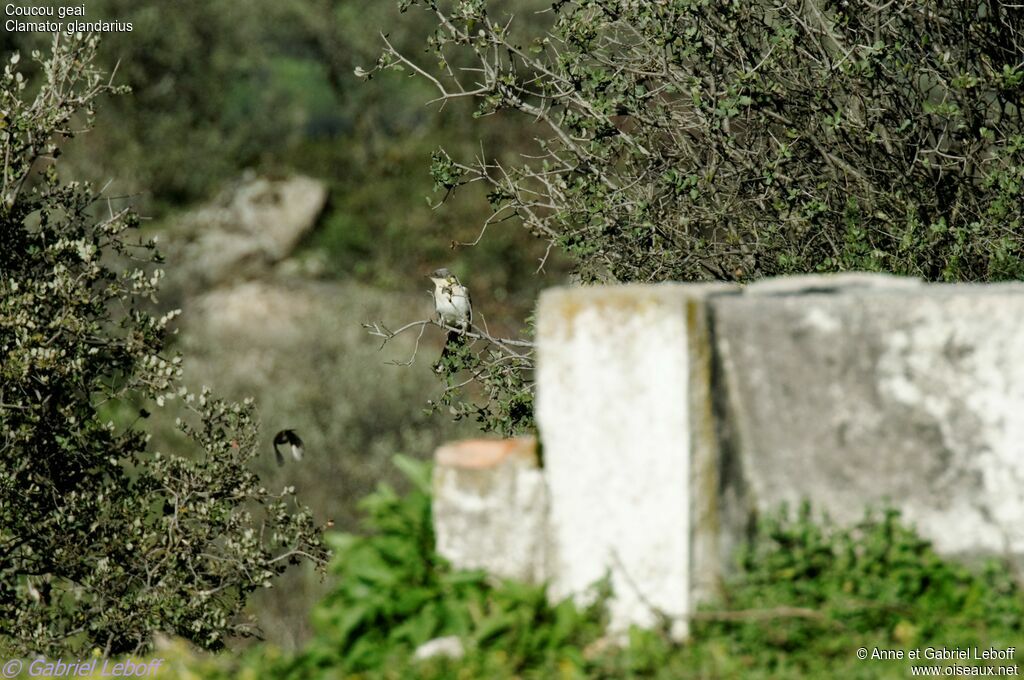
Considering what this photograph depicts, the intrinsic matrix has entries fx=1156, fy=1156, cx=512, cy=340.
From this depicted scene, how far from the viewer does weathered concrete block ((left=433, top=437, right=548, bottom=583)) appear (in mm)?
4332

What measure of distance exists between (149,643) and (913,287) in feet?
16.4

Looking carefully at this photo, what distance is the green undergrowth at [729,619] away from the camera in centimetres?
394

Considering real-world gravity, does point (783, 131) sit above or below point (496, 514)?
above

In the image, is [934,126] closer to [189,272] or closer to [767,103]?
[767,103]

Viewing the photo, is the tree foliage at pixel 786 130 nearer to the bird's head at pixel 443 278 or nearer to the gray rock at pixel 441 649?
the bird's head at pixel 443 278

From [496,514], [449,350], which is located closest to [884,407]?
[496,514]

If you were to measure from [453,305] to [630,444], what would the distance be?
424cm

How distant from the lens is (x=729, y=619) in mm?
4027

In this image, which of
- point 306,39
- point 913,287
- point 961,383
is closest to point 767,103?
point 913,287

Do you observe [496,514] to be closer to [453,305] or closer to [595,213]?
[595,213]

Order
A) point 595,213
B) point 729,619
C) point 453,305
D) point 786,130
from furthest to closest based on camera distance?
point 453,305, point 595,213, point 786,130, point 729,619

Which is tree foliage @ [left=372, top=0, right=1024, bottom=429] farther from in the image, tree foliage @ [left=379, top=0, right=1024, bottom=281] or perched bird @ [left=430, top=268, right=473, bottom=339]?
perched bird @ [left=430, top=268, right=473, bottom=339]

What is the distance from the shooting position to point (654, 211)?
7543mm

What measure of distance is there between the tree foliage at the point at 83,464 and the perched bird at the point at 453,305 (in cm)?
162
